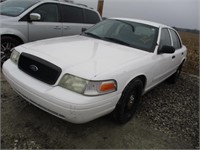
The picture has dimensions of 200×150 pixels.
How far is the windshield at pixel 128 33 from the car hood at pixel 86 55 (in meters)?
0.23

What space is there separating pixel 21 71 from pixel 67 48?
0.74m

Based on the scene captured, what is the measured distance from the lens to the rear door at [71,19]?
19.1 ft

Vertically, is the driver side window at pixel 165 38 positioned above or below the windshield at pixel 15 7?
below

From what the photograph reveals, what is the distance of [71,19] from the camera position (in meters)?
6.00

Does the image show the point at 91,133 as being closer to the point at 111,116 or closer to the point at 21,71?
the point at 111,116

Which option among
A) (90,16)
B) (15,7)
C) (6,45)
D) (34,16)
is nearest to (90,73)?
(6,45)

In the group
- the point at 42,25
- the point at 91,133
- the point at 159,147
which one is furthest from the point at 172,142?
the point at 42,25

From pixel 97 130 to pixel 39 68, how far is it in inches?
46.3

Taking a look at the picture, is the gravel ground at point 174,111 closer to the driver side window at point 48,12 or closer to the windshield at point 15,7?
the driver side window at point 48,12

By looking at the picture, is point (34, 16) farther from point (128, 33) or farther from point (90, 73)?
point (90, 73)

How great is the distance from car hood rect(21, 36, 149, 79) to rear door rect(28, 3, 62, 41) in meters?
1.94

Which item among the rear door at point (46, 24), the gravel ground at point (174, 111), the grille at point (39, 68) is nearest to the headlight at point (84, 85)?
the grille at point (39, 68)

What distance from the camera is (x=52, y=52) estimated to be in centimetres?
293

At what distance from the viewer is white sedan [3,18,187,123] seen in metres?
2.44
